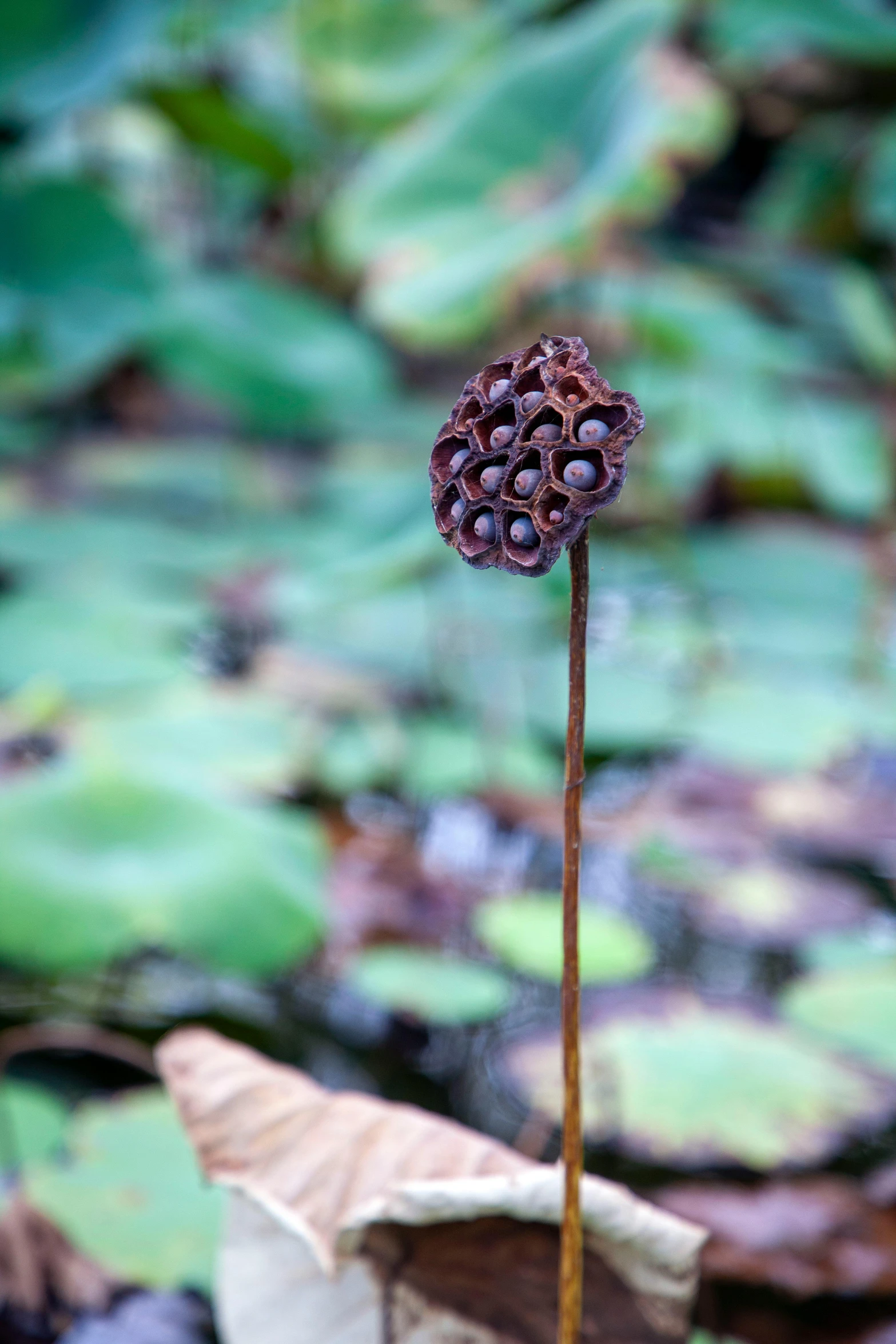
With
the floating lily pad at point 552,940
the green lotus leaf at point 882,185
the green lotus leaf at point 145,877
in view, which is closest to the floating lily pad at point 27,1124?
the green lotus leaf at point 145,877

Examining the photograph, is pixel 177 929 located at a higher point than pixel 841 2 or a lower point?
lower

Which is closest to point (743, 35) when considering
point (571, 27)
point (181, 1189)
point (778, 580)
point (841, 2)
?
point (841, 2)

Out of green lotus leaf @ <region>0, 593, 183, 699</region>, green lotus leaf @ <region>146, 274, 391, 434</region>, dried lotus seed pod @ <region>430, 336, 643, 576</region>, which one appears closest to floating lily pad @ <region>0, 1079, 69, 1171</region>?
dried lotus seed pod @ <region>430, 336, 643, 576</region>

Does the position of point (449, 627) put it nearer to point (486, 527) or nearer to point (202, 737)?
point (202, 737)

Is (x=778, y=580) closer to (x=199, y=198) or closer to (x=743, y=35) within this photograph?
(x=743, y=35)

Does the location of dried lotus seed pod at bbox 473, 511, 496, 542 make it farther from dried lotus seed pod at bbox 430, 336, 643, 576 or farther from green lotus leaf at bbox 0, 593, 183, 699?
green lotus leaf at bbox 0, 593, 183, 699
